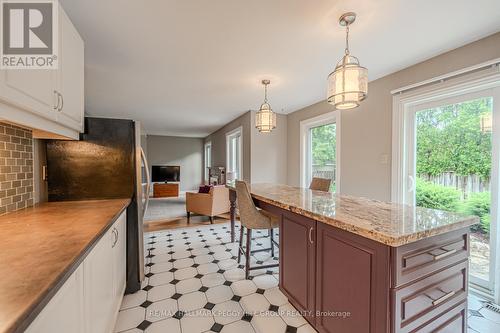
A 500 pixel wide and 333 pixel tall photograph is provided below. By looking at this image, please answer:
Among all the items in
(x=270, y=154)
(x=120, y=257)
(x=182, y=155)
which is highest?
(x=182, y=155)

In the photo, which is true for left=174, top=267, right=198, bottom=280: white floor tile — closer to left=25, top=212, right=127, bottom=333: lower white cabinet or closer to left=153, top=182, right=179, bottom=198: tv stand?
left=25, top=212, right=127, bottom=333: lower white cabinet

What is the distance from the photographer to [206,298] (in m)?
1.99

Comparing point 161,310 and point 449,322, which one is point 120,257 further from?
point 449,322

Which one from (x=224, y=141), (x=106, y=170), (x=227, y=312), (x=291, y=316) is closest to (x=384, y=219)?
(x=291, y=316)

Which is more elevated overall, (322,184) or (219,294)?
(322,184)

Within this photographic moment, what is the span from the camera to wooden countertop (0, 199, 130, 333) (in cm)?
58

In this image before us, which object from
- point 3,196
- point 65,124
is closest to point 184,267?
point 3,196

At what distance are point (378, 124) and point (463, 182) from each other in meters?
1.10

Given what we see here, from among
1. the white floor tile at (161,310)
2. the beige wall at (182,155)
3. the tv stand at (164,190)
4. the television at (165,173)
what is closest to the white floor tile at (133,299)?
the white floor tile at (161,310)

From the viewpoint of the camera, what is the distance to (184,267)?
2561mm

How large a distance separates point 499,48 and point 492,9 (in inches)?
18.2

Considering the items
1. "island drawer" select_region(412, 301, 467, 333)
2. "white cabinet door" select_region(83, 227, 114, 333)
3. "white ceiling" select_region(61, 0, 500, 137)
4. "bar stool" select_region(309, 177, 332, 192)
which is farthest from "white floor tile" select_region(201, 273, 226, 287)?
"white ceiling" select_region(61, 0, 500, 137)

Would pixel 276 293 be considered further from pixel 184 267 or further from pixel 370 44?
pixel 370 44

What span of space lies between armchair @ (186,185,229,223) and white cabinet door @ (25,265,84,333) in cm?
330
